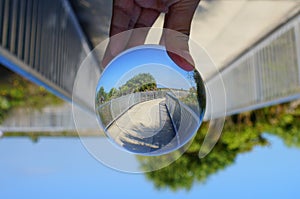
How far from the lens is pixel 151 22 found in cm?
141

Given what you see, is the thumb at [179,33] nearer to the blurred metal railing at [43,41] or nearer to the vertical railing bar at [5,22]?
the blurred metal railing at [43,41]

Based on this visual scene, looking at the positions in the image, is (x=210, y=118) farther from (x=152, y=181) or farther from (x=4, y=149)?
(x=4, y=149)

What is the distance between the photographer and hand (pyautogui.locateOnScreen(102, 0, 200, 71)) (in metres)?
1.16

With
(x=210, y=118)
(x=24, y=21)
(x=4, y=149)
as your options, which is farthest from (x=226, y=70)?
(x=4, y=149)

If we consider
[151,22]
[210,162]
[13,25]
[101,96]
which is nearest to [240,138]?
[210,162]

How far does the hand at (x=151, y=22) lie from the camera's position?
1156 mm

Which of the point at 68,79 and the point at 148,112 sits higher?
the point at 148,112

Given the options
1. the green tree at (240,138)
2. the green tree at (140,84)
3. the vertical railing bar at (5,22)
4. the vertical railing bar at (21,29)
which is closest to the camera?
the green tree at (140,84)

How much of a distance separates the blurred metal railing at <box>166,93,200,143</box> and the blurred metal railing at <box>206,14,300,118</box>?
2649 millimetres

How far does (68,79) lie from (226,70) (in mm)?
1786

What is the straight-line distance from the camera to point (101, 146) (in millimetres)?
1325

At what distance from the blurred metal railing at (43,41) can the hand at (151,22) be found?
288 millimetres

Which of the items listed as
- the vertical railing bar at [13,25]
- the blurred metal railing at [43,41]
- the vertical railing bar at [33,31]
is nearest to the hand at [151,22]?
the blurred metal railing at [43,41]

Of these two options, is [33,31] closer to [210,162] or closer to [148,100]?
[148,100]
